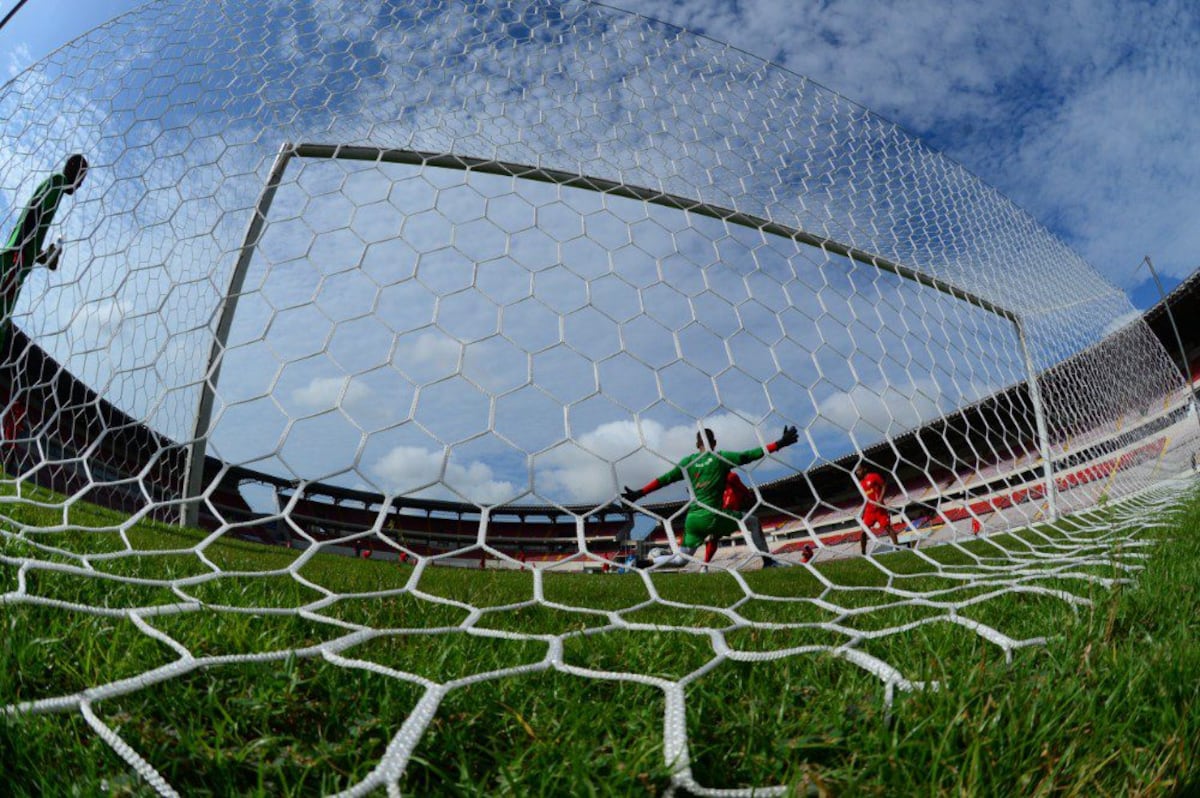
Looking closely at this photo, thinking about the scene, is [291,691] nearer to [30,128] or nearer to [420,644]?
[420,644]

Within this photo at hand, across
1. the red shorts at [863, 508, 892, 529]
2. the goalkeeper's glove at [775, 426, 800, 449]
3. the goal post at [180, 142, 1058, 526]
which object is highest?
the goal post at [180, 142, 1058, 526]

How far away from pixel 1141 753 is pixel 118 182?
10.7 ft

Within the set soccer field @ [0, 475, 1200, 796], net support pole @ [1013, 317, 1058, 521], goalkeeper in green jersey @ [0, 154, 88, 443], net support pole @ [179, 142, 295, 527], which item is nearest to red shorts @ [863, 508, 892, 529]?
net support pole @ [1013, 317, 1058, 521]

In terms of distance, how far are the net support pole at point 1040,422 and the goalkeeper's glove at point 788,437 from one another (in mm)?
1444

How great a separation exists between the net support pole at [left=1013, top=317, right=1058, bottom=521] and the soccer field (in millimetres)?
1961

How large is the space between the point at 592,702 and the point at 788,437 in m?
1.61

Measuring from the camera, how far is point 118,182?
8.00 feet

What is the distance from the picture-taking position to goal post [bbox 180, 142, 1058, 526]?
2.00m

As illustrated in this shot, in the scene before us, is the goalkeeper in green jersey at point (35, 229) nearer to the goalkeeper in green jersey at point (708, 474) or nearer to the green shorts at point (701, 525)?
the goalkeeper in green jersey at point (708, 474)

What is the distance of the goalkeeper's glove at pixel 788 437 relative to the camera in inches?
82.3

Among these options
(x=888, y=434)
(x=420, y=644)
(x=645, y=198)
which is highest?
(x=420, y=644)

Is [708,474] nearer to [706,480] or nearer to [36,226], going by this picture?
[706,480]

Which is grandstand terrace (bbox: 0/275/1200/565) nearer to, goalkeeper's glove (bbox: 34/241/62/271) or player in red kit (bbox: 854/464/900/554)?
player in red kit (bbox: 854/464/900/554)

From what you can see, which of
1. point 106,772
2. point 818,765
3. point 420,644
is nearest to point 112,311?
point 420,644
